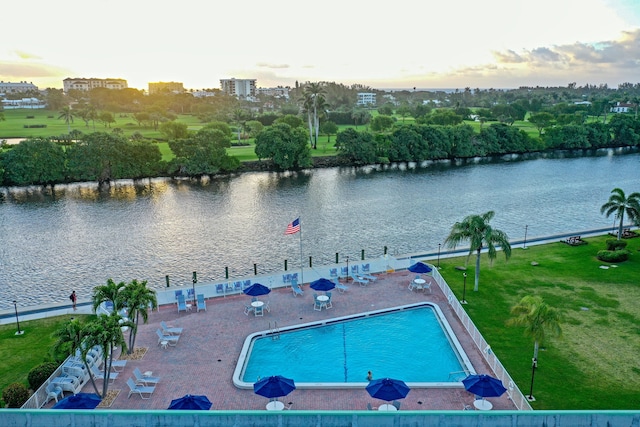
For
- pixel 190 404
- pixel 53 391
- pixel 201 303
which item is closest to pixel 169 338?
pixel 201 303

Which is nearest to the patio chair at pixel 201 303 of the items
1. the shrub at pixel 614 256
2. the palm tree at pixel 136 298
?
the palm tree at pixel 136 298

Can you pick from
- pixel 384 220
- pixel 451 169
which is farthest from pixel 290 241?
pixel 451 169

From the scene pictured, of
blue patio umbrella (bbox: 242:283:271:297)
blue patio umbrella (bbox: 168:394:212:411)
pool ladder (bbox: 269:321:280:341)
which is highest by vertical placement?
blue patio umbrella (bbox: 242:283:271:297)

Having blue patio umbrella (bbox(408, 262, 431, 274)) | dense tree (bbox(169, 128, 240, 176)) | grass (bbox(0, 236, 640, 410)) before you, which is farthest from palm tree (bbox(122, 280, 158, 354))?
dense tree (bbox(169, 128, 240, 176))

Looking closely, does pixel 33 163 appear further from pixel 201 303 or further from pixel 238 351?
pixel 238 351

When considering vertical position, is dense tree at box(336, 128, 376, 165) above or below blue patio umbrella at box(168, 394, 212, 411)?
above

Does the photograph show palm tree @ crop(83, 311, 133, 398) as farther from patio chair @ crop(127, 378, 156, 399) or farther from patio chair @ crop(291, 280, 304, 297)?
patio chair @ crop(291, 280, 304, 297)
